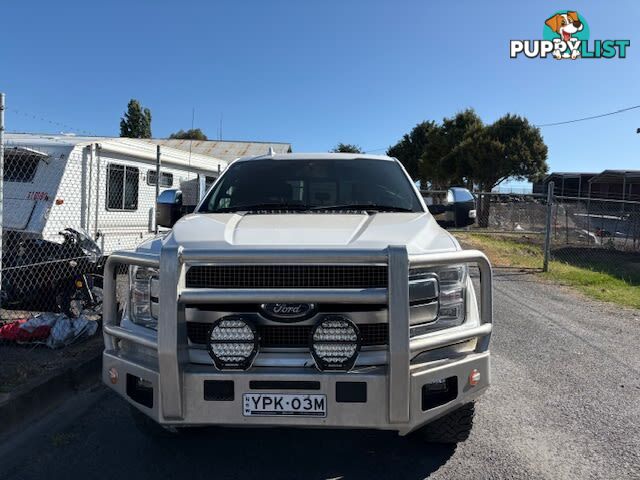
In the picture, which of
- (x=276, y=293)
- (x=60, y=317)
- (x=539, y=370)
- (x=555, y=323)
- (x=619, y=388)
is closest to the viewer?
(x=276, y=293)

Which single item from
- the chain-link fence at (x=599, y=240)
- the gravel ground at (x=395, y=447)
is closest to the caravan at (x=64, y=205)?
the gravel ground at (x=395, y=447)

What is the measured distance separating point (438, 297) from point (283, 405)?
3.18 feet

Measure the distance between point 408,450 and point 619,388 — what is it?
2.35m

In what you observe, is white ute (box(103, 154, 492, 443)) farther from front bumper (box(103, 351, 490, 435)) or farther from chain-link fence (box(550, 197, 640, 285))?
chain-link fence (box(550, 197, 640, 285))

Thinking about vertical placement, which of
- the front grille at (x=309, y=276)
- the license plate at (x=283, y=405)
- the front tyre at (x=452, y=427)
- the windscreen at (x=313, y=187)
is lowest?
the front tyre at (x=452, y=427)

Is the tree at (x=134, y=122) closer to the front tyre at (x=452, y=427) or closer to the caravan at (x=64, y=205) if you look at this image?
the caravan at (x=64, y=205)

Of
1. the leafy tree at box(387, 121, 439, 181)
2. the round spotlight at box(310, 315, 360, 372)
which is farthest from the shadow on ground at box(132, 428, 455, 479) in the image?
the leafy tree at box(387, 121, 439, 181)

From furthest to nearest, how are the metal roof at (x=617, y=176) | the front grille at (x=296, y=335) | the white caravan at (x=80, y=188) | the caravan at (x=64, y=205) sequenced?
1. the metal roof at (x=617, y=176)
2. the white caravan at (x=80, y=188)
3. the caravan at (x=64, y=205)
4. the front grille at (x=296, y=335)

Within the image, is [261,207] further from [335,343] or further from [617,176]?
[617,176]

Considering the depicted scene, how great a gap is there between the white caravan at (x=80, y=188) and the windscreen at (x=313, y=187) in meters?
4.72

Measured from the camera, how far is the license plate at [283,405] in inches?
98.9

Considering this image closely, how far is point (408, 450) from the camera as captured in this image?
3326 mm

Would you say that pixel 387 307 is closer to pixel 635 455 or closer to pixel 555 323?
pixel 635 455

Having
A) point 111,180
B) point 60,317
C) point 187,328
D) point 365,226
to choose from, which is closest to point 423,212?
point 365,226
